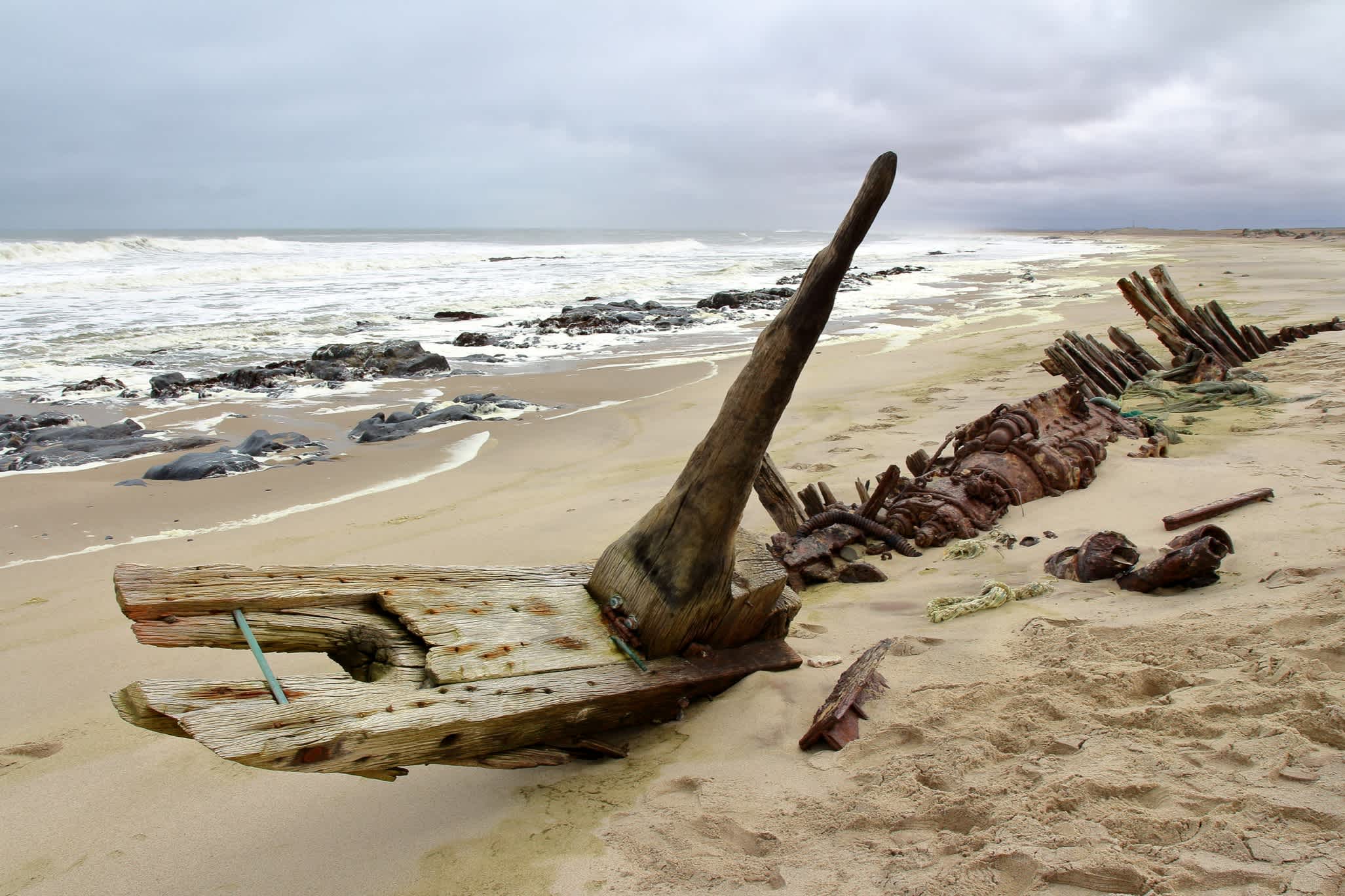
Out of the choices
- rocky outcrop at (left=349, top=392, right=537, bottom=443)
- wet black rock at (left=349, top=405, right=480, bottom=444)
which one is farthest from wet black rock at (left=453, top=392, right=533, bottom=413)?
wet black rock at (left=349, top=405, right=480, bottom=444)

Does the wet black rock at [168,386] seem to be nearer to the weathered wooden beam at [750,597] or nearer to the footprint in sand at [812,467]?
the footprint in sand at [812,467]

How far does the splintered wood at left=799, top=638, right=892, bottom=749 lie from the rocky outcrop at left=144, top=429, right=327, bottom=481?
634cm

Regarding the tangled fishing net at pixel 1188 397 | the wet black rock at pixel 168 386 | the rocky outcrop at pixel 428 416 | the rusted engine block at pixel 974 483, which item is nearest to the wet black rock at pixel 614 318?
the rocky outcrop at pixel 428 416

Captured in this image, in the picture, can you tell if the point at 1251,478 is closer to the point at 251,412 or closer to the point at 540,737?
the point at 540,737

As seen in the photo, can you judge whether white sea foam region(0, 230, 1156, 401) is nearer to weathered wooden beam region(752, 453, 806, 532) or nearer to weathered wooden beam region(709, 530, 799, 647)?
weathered wooden beam region(752, 453, 806, 532)

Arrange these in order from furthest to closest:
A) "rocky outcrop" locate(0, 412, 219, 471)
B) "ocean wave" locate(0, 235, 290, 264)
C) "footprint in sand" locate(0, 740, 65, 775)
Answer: "ocean wave" locate(0, 235, 290, 264) < "rocky outcrop" locate(0, 412, 219, 471) < "footprint in sand" locate(0, 740, 65, 775)

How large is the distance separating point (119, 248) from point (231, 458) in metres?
42.6

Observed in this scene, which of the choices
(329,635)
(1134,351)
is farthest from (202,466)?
(1134,351)

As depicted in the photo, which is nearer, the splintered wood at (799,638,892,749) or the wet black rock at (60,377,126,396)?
the splintered wood at (799,638,892,749)

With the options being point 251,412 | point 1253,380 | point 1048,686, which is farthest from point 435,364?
point 1048,686

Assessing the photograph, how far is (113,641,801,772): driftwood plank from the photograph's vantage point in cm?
210

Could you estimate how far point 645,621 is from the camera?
3012 millimetres

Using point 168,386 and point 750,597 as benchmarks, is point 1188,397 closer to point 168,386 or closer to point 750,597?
point 750,597

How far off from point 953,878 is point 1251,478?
4.31 meters
